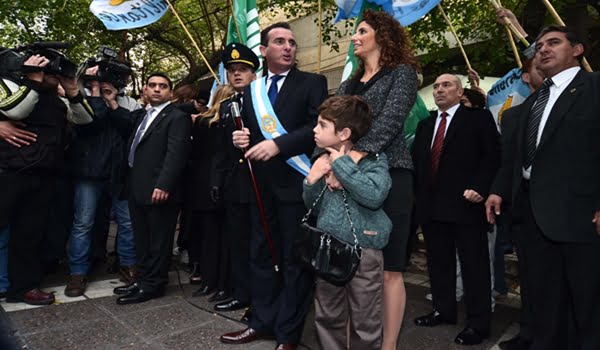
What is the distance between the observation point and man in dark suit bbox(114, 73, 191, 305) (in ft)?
13.2

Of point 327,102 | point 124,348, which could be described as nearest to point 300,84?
point 327,102

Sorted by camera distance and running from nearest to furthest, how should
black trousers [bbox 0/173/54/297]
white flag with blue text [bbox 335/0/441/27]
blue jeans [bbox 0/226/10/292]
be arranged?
1. black trousers [bbox 0/173/54/297]
2. blue jeans [bbox 0/226/10/292]
3. white flag with blue text [bbox 335/0/441/27]

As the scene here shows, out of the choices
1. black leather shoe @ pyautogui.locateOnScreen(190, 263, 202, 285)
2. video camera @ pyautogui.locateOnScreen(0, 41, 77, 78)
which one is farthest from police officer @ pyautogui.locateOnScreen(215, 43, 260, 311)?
video camera @ pyautogui.locateOnScreen(0, 41, 77, 78)

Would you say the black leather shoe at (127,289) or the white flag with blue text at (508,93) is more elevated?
the white flag with blue text at (508,93)

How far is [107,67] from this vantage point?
4379mm

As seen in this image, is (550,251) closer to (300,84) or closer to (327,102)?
(327,102)

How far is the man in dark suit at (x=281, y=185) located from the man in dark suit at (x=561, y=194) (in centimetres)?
133

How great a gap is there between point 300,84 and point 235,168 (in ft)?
2.81

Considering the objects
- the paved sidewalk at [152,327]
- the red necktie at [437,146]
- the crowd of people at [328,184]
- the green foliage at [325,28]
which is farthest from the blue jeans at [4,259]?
the green foliage at [325,28]

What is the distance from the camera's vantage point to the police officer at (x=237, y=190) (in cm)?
344

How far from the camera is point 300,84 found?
3107 millimetres

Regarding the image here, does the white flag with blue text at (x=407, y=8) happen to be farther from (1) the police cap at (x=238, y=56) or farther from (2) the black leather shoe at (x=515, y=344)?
(2) the black leather shoe at (x=515, y=344)

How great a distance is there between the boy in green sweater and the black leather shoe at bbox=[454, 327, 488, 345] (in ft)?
4.01

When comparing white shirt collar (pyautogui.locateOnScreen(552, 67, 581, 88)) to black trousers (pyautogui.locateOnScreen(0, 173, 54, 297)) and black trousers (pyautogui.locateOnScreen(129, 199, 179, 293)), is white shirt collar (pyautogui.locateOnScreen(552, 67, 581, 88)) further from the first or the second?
black trousers (pyautogui.locateOnScreen(0, 173, 54, 297))
